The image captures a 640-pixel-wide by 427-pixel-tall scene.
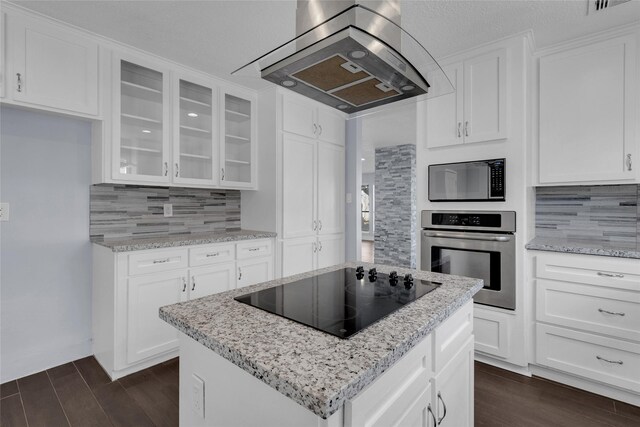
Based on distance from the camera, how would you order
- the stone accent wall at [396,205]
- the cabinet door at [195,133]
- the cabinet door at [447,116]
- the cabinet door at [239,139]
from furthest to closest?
1. the stone accent wall at [396,205]
2. the cabinet door at [239,139]
3. the cabinet door at [195,133]
4. the cabinet door at [447,116]

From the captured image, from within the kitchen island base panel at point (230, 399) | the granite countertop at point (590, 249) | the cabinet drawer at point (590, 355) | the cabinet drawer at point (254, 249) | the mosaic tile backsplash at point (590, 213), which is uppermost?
the mosaic tile backsplash at point (590, 213)

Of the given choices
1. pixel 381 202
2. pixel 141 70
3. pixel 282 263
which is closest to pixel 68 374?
pixel 282 263

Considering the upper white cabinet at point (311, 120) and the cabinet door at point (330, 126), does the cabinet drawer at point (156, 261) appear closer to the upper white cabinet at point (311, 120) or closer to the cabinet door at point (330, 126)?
the upper white cabinet at point (311, 120)

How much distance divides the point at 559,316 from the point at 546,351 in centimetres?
27

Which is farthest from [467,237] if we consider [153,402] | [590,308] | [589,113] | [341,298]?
[153,402]

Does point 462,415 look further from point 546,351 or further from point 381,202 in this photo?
point 381,202

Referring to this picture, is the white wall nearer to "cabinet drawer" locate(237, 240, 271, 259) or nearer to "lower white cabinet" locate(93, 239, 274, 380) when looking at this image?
"lower white cabinet" locate(93, 239, 274, 380)

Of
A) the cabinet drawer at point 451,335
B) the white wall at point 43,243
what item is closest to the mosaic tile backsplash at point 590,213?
the cabinet drawer at point 451,335

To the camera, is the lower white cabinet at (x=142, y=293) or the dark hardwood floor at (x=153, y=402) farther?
the lower white cabinet at (x=142, y=293)

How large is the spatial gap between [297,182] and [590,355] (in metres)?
2.65

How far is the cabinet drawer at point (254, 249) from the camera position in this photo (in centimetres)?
292

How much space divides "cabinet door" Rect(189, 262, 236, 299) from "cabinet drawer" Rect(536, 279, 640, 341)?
2.40m

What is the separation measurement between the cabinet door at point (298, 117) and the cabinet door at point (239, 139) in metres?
0.38

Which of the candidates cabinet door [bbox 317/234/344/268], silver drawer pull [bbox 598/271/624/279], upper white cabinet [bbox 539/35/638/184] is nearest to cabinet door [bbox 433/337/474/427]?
silver drawer pull [bbox 598/271/624/279]
